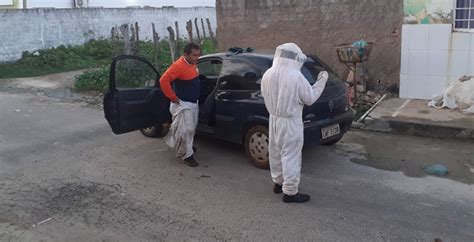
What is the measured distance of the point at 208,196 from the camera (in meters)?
5.48

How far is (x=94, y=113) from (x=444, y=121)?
21.0 feet

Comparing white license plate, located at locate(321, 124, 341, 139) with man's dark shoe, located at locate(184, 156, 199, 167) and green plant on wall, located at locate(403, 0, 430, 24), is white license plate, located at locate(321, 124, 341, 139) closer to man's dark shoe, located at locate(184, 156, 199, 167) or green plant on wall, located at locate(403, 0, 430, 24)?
man's dark shoe, located at locate(184, 156, 199, 167)

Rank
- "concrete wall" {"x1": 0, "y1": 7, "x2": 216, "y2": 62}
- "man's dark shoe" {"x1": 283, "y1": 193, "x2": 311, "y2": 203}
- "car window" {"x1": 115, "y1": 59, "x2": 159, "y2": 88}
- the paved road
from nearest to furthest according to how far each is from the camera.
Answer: the paved road, "man's dark shoe" {"x1": 283, "y1": 193, "x2": 311, "y2": 203}, "car window" {"x1": 115, "y1": 59, "x2": 159, "y2": 88}, "concrete wall" {"x1": 0, "y1": 7, "x2": 216, "y2": 62}

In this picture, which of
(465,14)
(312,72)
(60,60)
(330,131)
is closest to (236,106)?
(312,72)

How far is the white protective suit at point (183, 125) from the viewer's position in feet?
21.0

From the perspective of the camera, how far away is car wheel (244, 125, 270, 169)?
6.20 metres

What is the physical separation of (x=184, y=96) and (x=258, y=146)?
1.14 m

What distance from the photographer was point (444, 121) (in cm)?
764

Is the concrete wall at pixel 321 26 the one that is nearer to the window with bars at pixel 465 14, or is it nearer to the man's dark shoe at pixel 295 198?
the window with bars at pixel 465 14

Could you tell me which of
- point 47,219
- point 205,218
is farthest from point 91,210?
point 205,218

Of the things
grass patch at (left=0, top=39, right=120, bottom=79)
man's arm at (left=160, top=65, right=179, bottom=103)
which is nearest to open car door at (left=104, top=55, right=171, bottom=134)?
man's arm at (left=160, top=65, right=179, bottom=103)

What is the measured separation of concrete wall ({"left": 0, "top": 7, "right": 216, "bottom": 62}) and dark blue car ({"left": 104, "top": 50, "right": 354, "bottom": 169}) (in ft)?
37.5

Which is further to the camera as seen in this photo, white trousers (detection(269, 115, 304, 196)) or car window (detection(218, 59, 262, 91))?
car window (detection(218, 59, 262, 91))

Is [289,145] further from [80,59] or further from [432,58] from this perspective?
[80,59]
